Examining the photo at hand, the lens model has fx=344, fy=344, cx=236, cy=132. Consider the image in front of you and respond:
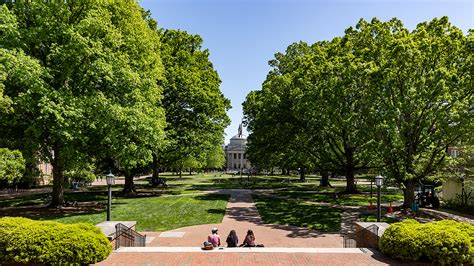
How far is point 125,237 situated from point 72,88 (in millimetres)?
13692

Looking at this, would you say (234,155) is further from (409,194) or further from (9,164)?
(9,164)

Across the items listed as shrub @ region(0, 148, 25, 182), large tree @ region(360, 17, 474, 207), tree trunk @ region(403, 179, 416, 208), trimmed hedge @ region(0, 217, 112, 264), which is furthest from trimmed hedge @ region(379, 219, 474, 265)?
shrub @ region(0, 148, 25, 182)

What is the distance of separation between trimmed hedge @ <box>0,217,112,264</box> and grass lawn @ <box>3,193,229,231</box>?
32.2ft

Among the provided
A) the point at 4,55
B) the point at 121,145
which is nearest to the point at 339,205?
the point at 121,145

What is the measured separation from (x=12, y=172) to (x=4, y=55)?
6.21m

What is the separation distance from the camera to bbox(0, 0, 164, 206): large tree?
2033 centimetres

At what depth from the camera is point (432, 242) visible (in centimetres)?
1023

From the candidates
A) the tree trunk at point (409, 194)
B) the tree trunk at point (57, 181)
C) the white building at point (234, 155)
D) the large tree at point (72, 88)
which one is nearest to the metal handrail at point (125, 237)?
the large tree at point (72, 88)

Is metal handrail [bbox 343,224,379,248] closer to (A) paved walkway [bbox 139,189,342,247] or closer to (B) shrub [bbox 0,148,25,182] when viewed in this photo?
(A) paved walkway [bbox 139,189,342,247]

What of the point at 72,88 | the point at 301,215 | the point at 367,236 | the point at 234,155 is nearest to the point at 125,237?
the point at 367,236

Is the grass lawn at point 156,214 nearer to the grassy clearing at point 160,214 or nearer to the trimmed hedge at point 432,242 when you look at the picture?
the grassy clearing at point 160,214

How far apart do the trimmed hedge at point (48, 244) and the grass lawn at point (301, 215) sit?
13.7 m

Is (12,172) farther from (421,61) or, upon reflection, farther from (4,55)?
(421,61)

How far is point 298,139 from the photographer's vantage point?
3866 centimetres
